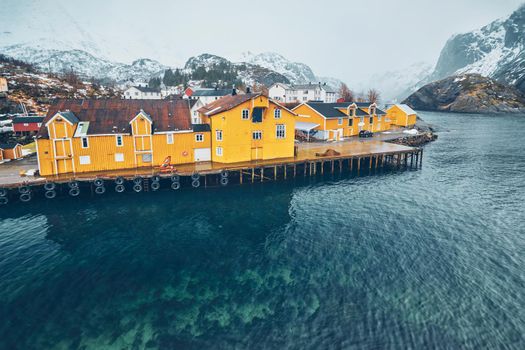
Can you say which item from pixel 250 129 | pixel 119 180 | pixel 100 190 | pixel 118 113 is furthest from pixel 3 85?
pixel 250 129

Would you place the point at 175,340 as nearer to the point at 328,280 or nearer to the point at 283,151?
the point at 328,280

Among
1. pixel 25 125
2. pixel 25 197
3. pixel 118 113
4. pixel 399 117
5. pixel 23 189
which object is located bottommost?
pixel 25 197

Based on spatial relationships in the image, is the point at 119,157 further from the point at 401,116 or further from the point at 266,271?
the point at 401,116

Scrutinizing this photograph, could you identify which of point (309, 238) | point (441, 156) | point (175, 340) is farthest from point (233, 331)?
point (441, 156)

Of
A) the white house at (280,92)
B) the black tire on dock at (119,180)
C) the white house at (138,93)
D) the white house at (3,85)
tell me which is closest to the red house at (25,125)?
the black tire on dock at (119,180)

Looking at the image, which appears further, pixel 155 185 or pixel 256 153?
pixel 256 153
